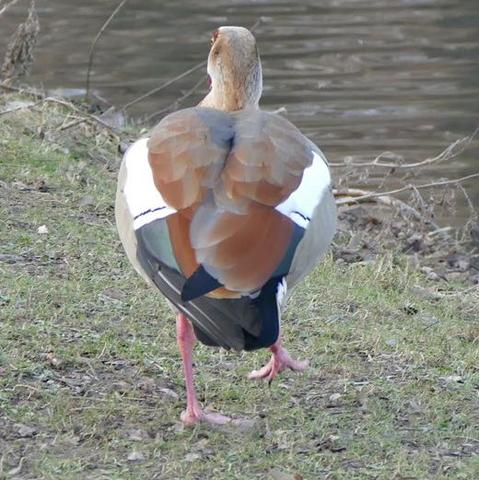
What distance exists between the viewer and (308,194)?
4.67 metres

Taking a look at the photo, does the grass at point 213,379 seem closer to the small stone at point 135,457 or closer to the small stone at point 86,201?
the small stone at point 135,457

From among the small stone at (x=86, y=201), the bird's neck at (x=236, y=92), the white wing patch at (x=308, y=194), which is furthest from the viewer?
the small stone at (x=86, y=201)

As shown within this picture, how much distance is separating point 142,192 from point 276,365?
37.7 inches

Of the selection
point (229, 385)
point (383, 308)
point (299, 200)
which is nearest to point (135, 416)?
point (229, 385)

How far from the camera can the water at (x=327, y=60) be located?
39.9 feet

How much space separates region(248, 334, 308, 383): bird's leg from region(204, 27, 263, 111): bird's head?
1.08 meters

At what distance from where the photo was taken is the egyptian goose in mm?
4203

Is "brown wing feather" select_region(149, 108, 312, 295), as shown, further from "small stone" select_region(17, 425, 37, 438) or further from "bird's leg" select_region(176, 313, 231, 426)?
"small stone" select_region(17, 425, 37, 438)

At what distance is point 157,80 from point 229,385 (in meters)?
8.93

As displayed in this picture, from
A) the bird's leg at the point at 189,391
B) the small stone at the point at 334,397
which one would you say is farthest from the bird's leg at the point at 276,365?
the bird's leg at the point at 189,391

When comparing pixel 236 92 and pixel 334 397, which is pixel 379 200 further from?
pixel 334 397

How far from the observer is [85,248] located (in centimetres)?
679

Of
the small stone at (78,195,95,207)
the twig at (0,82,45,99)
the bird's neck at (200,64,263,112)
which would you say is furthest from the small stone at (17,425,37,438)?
the twig at (0,82,45,99)

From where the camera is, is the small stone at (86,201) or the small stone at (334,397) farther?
the small stone at (86,201)
